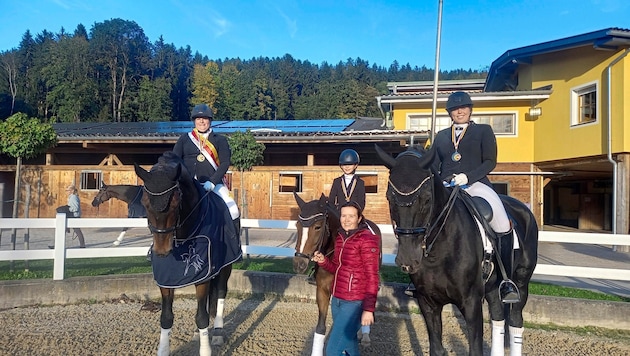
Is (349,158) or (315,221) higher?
(349,158)

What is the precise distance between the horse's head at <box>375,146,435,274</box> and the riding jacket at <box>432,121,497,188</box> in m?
0.93

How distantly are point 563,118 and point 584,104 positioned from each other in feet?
2.73

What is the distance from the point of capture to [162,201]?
2.82 metres

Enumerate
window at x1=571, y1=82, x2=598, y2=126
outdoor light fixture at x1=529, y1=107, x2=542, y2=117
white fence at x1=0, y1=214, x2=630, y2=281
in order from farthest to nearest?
outdoor light fixture at x1=529, y1=107, x2=542, y2=117 → window at x1=571, y1=82, x2=598, y2=126 → white fence at x1=0, y1=214, x2=630, y2=281

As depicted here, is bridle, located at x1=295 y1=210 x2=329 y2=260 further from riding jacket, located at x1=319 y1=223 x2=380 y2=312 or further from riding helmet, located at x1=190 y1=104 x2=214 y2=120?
riding helmet, located at x1=190 y1=104 x2=214 y2=120

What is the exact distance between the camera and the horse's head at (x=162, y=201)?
9.21ft

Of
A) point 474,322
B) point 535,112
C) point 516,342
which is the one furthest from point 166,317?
point 535,112

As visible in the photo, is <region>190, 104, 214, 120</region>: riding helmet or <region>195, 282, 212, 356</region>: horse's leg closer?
<region>195, 282, 212, 356</region>: horse's leg

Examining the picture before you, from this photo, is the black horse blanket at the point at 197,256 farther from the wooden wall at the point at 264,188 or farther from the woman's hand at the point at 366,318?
the wooden wall at the point at 264,188

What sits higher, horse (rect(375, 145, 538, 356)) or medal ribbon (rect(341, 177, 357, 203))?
medal ribbon (rect(341, 177, 357, 203))

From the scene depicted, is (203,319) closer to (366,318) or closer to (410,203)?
(366,318)

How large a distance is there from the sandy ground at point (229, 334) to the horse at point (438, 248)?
124 cm

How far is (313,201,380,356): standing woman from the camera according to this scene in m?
3.09

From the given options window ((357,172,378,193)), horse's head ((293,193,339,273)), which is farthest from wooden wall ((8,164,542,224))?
horse's head ((293,193,339,273))
